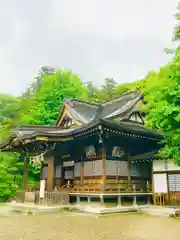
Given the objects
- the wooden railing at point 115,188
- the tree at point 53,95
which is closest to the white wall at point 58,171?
the wooden railing at point 115,188

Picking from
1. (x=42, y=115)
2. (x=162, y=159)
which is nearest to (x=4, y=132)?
(x=42, y=115)

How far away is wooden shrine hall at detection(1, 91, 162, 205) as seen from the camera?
53.8 ft

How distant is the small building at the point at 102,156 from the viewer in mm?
16375

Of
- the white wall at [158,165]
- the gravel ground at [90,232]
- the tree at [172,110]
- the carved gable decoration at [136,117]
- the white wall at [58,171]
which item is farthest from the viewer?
the carved gable decoration at [136,117]

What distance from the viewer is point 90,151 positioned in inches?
702

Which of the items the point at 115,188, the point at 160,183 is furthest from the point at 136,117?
the point at 115,188

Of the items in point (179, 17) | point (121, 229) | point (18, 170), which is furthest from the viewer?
point (18, 170)

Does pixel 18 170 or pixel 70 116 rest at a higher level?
pixel 70 116

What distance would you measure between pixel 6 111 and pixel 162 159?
28.8 metres

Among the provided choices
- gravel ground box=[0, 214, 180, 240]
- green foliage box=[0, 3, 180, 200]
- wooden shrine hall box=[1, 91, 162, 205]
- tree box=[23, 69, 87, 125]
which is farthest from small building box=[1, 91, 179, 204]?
tree box=[23, 69, 87, 125]

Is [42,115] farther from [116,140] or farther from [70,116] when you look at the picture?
[116,140]

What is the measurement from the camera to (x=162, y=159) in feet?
56.5

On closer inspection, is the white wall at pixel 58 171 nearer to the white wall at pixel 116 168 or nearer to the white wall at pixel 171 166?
the white wall at pixel 116 168

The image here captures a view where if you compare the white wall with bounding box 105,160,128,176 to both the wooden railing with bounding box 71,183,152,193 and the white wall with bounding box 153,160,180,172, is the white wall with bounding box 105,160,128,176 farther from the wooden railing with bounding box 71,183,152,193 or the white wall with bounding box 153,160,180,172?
the white wall with bounding box 153,160,180,172
